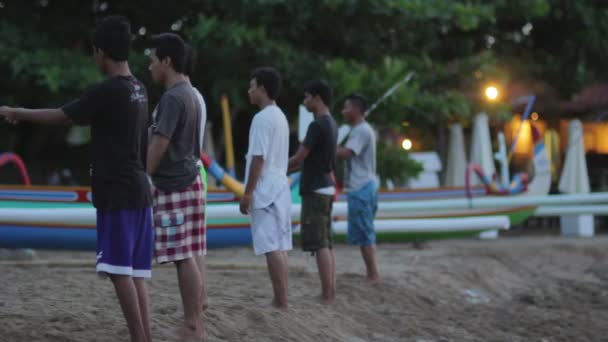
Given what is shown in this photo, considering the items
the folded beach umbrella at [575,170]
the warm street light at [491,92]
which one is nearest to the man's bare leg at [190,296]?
the warm street light at [491,92]

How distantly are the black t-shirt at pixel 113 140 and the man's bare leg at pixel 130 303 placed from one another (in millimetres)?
337

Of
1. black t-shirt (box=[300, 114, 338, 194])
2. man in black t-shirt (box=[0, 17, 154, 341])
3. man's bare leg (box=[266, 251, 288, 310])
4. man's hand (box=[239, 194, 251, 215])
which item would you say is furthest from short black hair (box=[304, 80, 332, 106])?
man in black t-shirt (box=[0, 17, 154, 341])

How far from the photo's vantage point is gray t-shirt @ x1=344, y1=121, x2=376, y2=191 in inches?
301

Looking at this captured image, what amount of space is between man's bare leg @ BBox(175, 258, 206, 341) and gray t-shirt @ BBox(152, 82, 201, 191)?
1.36 ft

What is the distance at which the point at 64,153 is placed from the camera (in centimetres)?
1961

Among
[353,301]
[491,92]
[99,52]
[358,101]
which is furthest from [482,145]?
[99,52]

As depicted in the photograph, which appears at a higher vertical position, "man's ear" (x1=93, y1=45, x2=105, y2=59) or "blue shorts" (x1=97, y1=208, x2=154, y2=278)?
"man's ear" (x1=93, y1=45, x2=105, y2=59)

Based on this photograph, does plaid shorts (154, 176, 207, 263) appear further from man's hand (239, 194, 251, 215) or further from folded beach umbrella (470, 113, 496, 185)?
Result: folded beach umbrella (470, 113, 496, 185)

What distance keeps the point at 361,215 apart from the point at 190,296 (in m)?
2.93

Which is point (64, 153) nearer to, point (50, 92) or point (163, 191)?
point (50, 92)

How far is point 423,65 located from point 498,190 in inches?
112

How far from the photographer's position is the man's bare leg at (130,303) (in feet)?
14.3

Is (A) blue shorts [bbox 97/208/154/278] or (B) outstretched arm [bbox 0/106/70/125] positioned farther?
(A) blue shorts [bbox 97/208/154/278]

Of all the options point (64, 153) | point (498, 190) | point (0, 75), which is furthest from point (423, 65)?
point (64, 153)
